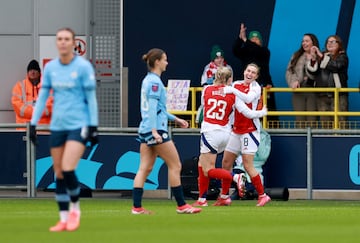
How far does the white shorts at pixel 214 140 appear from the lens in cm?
2105

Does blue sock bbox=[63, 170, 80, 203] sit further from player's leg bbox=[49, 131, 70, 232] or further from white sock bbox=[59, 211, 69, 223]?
white sock bbox=[59, 211, 69, 223]

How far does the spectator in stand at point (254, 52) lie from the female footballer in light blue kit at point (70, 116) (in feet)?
36.4

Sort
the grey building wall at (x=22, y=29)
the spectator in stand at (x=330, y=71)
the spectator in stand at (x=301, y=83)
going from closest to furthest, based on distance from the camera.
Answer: the spectator in stand at (x=330, y=71)
the spectator in stand at (x=301, y=83)
the grey building wall at (x=22, y=29)

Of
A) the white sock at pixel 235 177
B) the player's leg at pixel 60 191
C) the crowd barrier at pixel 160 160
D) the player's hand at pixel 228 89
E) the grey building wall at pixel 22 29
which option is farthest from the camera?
the grey building wall at pixel 22 29

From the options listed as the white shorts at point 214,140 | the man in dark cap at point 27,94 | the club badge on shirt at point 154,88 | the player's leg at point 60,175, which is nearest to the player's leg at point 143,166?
the club badge on shirt at point 154,88

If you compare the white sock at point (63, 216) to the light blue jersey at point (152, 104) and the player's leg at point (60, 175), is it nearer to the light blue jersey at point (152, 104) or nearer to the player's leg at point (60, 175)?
the player's leg at point (60, 175)

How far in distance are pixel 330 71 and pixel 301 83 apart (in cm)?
72

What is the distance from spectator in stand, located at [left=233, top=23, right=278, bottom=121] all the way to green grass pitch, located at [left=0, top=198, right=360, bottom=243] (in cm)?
470

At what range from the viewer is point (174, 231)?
15.5m

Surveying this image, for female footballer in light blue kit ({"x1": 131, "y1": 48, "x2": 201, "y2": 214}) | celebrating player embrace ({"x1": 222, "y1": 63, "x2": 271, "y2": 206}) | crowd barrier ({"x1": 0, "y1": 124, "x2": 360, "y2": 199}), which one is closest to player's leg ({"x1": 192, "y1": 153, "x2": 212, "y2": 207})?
celebrating player embrace ({"x1": 222, "y1": 63, "x2": 271, "y2": 206})

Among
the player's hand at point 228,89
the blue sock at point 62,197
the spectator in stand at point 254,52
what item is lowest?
the blue sock at point 62,197

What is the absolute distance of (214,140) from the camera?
69.1 ft

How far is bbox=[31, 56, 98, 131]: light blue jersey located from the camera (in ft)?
50.3

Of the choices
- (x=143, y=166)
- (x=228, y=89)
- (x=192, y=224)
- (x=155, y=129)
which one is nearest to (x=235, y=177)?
(x=228, y=89)
